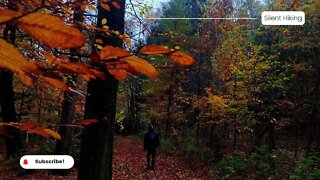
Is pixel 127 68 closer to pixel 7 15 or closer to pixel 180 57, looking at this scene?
pixel 180 57

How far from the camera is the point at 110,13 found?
3.71 meters

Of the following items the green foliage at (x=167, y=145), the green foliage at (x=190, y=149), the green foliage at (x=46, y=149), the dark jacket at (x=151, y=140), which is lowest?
the green foliage at (x=167, y=145)

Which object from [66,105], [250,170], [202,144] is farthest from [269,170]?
[202,144]

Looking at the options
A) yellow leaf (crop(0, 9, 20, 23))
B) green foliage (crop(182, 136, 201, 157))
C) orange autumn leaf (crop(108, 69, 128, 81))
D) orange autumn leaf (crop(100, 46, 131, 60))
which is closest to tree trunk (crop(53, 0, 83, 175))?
green foliage (crop(182, 136, 201, 157))

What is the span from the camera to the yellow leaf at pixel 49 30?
43cm

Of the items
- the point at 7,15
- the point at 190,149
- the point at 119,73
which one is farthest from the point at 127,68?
the point at 190,149

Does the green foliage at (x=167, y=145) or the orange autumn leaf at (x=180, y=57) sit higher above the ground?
the orange autumn leaf at (x=180, y=57)

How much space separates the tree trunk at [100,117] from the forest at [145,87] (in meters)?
0.01

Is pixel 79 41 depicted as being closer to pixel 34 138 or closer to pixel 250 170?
pixel 250 170

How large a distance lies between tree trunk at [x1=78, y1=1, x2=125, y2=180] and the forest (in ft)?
0.04

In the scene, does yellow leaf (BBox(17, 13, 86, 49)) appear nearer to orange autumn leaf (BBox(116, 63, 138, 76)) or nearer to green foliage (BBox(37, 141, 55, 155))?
orange autumn leaf (BBox(116, 63, 138, 76))

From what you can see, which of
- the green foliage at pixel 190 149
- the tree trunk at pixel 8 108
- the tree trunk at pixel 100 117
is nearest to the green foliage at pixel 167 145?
the green foliage at pixel 190 149

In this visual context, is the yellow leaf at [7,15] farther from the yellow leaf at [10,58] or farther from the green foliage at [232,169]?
the green foliage at [232,169]

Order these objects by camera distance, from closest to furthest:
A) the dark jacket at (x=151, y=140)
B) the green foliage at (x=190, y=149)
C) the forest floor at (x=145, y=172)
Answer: the forest floor at (x=145, y=172), the dark jacket at (x=151, y=140), the green foliage at (x=190, y=149)
